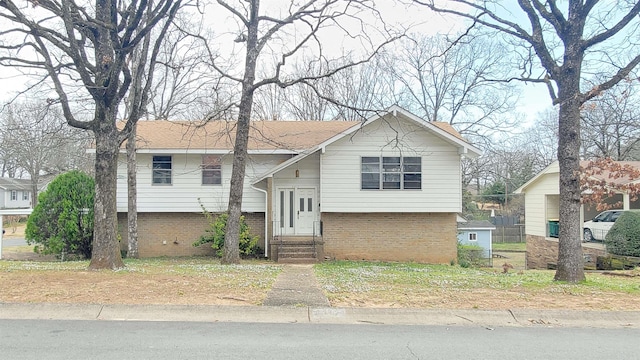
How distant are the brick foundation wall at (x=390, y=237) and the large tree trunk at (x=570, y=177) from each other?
928 cm

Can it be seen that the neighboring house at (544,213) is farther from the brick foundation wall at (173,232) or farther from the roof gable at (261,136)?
the brick foundation wall at (173,232)

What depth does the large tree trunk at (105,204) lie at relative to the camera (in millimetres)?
12188

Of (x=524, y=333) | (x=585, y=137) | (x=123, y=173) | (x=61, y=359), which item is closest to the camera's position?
(x=61, y=359)

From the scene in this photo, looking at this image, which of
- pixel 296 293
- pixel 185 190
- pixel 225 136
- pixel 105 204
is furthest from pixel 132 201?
pixel 296 293

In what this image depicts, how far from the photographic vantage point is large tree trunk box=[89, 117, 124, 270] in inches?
480

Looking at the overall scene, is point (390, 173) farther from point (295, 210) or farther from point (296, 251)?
point (296, 251)

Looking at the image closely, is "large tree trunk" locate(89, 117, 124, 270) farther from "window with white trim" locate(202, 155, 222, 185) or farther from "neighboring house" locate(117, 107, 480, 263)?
"window with white trim" locate(202, 155, 222, 185)

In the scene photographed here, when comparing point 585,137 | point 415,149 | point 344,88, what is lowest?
point 415,149

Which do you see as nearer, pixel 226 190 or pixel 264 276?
pixel 264 276

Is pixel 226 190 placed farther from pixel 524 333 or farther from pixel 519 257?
pixel 519 257

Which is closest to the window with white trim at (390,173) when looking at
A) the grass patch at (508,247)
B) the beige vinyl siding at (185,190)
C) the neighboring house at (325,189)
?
the neighboring house at (325,189)

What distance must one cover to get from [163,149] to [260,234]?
544cm

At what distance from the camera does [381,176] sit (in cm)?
2025

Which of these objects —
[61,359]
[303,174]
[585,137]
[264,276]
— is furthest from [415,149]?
[585,137]
